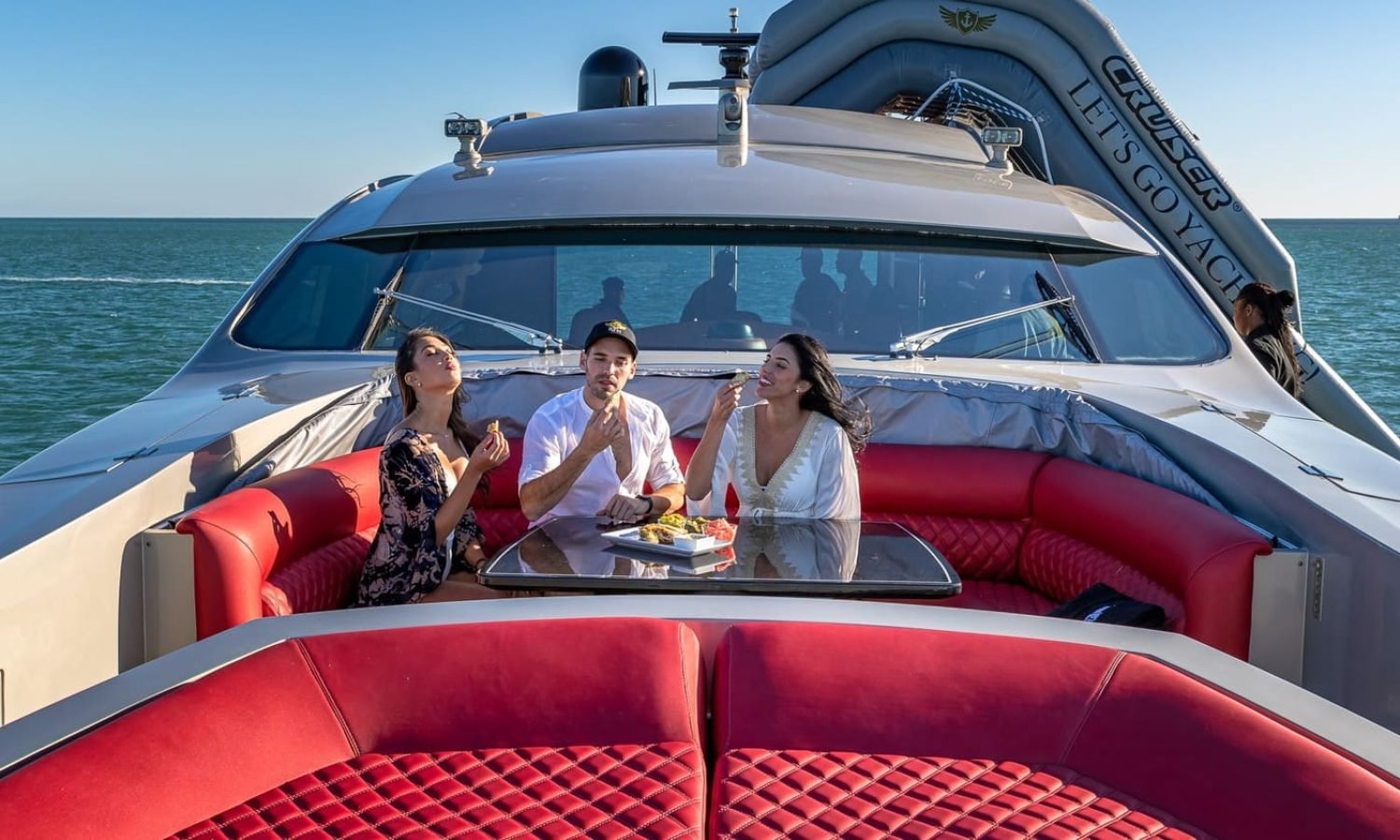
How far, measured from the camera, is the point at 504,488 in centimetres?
398

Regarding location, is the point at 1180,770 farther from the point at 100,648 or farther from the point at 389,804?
the point at 100,648

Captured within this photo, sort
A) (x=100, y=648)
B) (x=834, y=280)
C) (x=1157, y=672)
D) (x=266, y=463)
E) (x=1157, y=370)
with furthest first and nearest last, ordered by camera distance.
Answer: (x=834, y=280) < (x=1157, y=370) < (x=266, y=463) < (x=100, y=648) < (x=1157, y=672)

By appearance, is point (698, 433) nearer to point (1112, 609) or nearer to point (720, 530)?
point (720, 530)

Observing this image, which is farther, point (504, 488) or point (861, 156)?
point (861, 156)

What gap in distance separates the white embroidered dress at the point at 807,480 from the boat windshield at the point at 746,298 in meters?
0.65

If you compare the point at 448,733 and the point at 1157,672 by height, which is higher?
the point at 1157,672

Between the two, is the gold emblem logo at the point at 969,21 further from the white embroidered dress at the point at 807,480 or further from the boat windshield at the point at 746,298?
the white embroidered dress at the point at 807,480

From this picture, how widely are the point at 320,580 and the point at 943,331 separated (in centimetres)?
213

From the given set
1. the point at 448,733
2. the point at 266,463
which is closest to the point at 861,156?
the point at 266,463

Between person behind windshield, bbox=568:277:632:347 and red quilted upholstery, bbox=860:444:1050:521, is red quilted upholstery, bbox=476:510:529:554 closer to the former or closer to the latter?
person behind windshield, bbox=568:277:632:347

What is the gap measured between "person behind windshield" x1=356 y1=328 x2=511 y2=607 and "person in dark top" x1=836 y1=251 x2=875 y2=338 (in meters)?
1.41

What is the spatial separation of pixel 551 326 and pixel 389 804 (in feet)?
10.0

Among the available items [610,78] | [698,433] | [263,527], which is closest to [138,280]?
[610,78]

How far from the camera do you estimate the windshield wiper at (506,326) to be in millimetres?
4227
